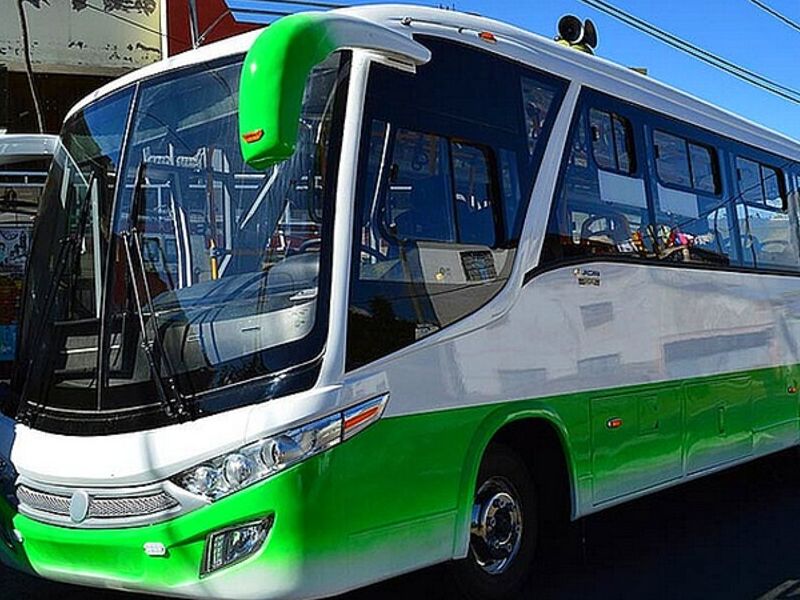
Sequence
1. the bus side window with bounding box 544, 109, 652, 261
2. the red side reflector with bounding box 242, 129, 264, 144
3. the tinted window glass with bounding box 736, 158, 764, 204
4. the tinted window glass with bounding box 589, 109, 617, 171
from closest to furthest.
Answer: the red side reflector with bounding box 242, 129, 264, 144 < the bus side window with bounding box 544, 109, 652, 261 < the tinted window glass with bounding box 589, 109, 617, 171 < the tinted window glass with bounding box 736, 158, 764, 204

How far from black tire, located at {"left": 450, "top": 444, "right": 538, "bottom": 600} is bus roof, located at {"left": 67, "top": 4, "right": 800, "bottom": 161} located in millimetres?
2288

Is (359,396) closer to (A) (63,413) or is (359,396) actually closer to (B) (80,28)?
(A) (63,413)

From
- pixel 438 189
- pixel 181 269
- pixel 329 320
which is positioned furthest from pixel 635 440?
pixel 181 269

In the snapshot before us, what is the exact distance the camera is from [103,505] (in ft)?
14.9

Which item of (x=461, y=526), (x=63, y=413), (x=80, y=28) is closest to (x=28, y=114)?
(x=80, y=28)

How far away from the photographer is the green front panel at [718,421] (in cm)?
721

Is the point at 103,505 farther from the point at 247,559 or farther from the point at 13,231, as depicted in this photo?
the point at 13,231

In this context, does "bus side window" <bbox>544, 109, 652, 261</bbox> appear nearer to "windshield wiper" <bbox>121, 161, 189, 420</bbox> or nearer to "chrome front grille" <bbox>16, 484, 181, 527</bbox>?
"windshield wiper" <bbox>121, 161, 189, 420</bbox>

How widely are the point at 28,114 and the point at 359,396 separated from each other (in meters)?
11.6

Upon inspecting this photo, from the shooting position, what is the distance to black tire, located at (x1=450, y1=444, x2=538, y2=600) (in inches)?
210

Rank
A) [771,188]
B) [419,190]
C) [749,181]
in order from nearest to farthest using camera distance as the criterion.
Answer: [419,190]
[749,181]
[771,188]

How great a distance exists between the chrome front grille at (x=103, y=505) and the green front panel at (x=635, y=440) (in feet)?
9.16

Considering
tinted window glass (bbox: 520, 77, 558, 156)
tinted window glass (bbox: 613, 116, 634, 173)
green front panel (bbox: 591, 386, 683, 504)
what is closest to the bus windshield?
tinted window glass (bbox: 520, 77, 558, 156)

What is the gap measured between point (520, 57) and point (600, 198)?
3.84 feet
